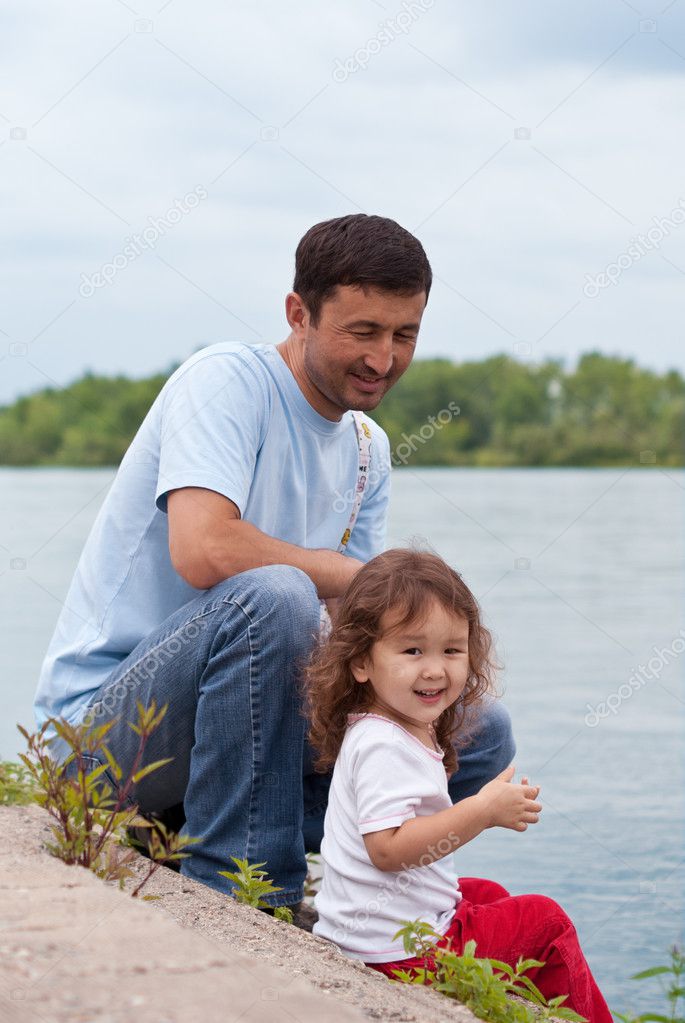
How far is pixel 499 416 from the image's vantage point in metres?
25.5

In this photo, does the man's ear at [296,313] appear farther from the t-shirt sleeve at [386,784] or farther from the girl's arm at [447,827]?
the girl's arm at [447,827]

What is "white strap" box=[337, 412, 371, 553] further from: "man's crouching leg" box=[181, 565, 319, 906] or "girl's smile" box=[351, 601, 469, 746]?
"girl's smile" box=[351, 601, 469, 746]

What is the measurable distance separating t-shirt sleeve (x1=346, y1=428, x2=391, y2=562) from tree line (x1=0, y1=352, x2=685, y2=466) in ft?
51.1

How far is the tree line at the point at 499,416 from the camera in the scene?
70.8 ft

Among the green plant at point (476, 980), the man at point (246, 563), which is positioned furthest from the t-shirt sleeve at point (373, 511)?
the green plant at point (476, 980)

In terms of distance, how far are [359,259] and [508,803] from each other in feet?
4.17

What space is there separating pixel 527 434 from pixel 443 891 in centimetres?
2299

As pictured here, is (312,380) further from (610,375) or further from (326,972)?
(610,375)

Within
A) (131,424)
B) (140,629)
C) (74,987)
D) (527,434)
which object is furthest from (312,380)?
(527,434)

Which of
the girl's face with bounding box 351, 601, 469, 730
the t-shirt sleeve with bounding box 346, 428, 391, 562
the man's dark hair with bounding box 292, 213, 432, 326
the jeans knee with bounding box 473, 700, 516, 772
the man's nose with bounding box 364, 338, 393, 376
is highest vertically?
the man's dark hair with bounding box 292, 213, 432, 326

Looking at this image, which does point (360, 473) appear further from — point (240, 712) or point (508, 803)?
point (508, 803)

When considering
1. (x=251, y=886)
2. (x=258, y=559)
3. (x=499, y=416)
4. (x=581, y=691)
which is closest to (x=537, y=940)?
(x=251, y=886)

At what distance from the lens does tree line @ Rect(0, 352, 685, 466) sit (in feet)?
70.8

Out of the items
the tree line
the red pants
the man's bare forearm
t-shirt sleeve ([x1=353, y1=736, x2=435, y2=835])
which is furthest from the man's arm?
the tree line
